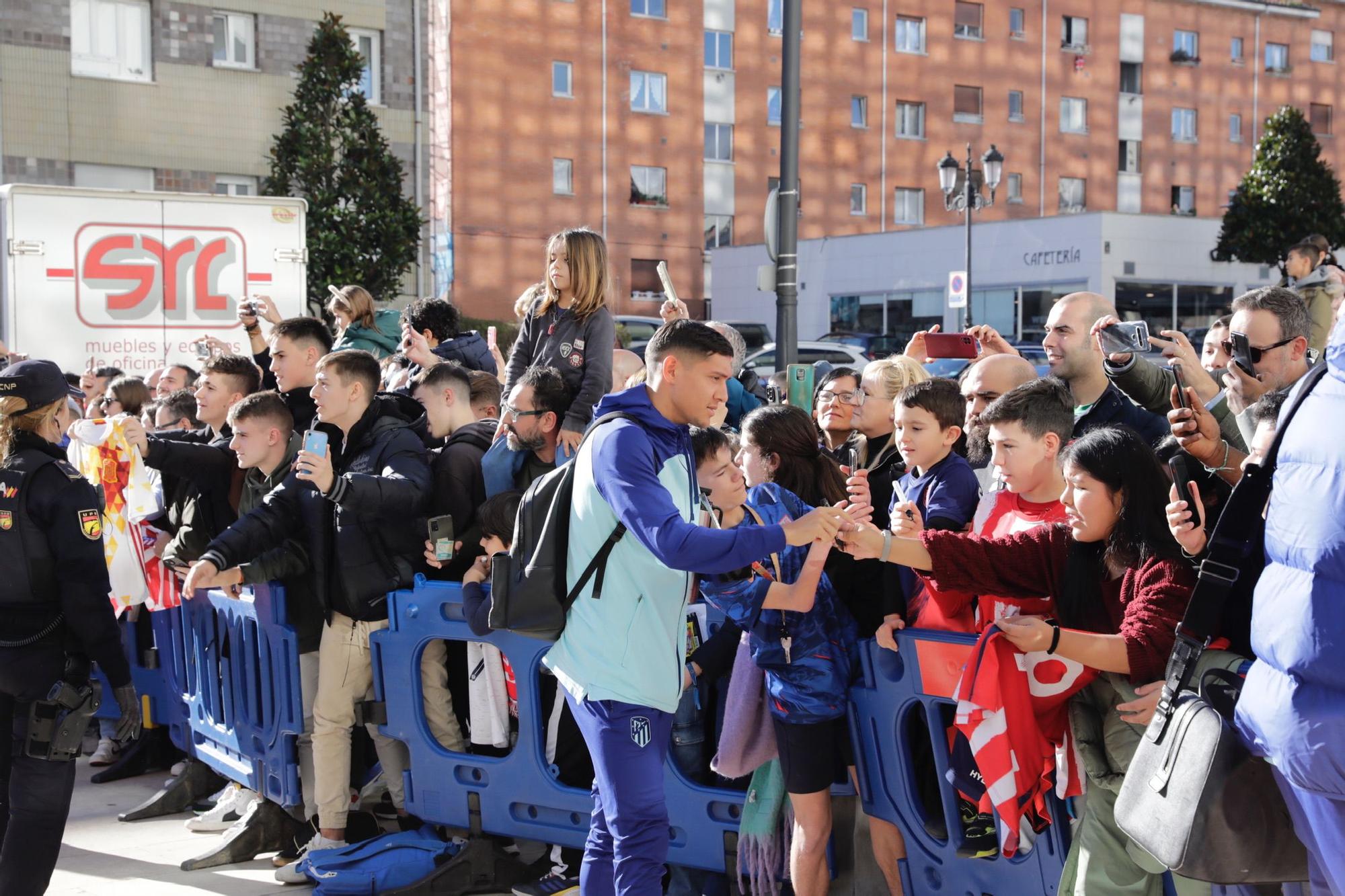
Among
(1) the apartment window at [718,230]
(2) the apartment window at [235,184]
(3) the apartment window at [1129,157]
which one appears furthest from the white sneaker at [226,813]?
(3) the apartment window at [1129,157]

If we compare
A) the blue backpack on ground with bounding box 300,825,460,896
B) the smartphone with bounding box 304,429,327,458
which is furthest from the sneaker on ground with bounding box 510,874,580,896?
the smartphone with bounding box 304,429,327,458

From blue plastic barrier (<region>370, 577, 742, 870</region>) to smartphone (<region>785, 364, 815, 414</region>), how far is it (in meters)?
Result: 2.62

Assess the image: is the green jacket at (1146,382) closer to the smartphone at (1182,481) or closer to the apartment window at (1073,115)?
the smartphone at (1182,481)

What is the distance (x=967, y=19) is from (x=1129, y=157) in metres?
8.19

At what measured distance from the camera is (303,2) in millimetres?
25547

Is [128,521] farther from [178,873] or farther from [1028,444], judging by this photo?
[1028,444]

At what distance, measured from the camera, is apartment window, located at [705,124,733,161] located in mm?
42469

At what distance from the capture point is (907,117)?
45.5m

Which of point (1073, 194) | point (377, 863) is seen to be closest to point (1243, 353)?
point (377, 863)

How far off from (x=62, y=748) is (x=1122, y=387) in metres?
4.20

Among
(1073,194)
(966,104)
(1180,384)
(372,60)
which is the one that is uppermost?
(966,104)

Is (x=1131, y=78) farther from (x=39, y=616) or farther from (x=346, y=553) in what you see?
(x=39, y=616)

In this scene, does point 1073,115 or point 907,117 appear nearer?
point 907,117

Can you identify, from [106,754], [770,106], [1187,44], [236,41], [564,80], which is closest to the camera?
[106,754]
